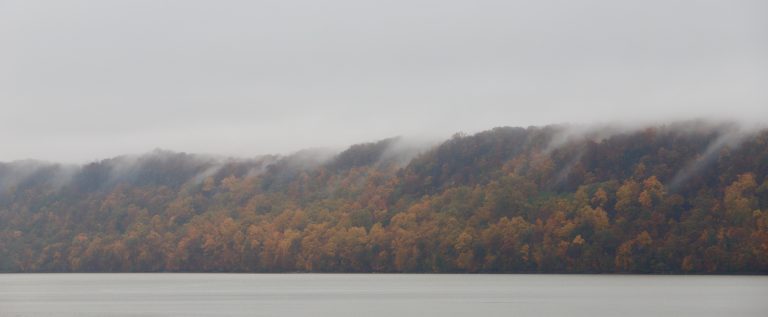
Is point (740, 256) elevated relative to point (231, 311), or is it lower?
lower

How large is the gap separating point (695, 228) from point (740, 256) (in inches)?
548

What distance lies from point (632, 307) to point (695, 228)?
90.8 metres

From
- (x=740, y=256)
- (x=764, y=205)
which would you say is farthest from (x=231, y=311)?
(x=764, y=205)

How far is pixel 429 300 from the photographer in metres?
109

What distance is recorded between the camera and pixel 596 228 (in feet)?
602

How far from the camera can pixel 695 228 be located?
7072 inches

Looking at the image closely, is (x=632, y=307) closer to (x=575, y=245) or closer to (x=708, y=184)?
(x=575, y=245)

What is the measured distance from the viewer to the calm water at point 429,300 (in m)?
91.9

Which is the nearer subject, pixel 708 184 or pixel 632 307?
pixel 632 307

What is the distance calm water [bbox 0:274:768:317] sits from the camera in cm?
9194

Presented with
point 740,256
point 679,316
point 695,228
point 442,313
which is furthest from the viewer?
point 695,228

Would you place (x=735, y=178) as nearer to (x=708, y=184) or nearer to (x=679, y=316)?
(x=708, y=184)

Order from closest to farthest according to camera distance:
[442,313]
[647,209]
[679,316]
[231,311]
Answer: [679,316] → [442,313] → [231,311] → [647,209]

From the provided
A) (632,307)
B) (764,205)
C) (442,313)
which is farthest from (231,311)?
(764,205)
